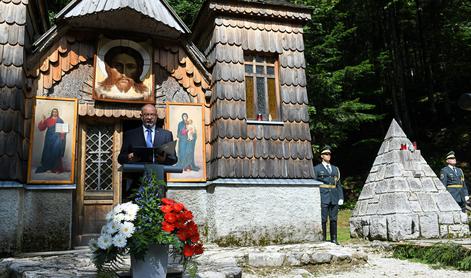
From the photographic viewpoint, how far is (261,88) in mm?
8656

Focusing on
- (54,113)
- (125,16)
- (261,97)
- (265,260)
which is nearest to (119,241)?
(265,260)

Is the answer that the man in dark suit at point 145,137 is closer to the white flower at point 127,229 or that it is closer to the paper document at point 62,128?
the white flower at point 127,229

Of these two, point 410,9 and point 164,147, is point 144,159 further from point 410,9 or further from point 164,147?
point 410,9

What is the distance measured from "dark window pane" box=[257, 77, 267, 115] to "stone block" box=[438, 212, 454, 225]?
13.4ft

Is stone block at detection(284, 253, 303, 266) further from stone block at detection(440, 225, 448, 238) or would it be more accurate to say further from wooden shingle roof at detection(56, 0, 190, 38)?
wooden shingle roof at detection(56, 0, 190, 38)

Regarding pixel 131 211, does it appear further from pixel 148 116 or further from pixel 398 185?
pixel 398 185

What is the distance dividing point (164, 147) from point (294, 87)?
506 centimetres

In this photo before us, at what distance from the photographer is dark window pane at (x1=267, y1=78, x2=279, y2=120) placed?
861 centimetres

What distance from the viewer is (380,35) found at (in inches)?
965

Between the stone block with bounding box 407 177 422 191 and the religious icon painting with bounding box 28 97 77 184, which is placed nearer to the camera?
the religious icon painting with bounding box 28 97 77 184

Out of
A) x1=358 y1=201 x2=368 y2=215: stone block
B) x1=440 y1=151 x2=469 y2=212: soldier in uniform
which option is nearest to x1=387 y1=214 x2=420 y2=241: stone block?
x1=358 y1=201 x2=368 y2=215: stone block

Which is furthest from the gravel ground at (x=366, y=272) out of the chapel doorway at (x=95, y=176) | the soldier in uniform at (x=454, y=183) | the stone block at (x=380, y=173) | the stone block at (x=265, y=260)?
the soldier in uniform at (x=454, y=183)

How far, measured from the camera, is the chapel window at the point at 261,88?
8.51m

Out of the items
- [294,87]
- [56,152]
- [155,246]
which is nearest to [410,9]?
[294,87]
